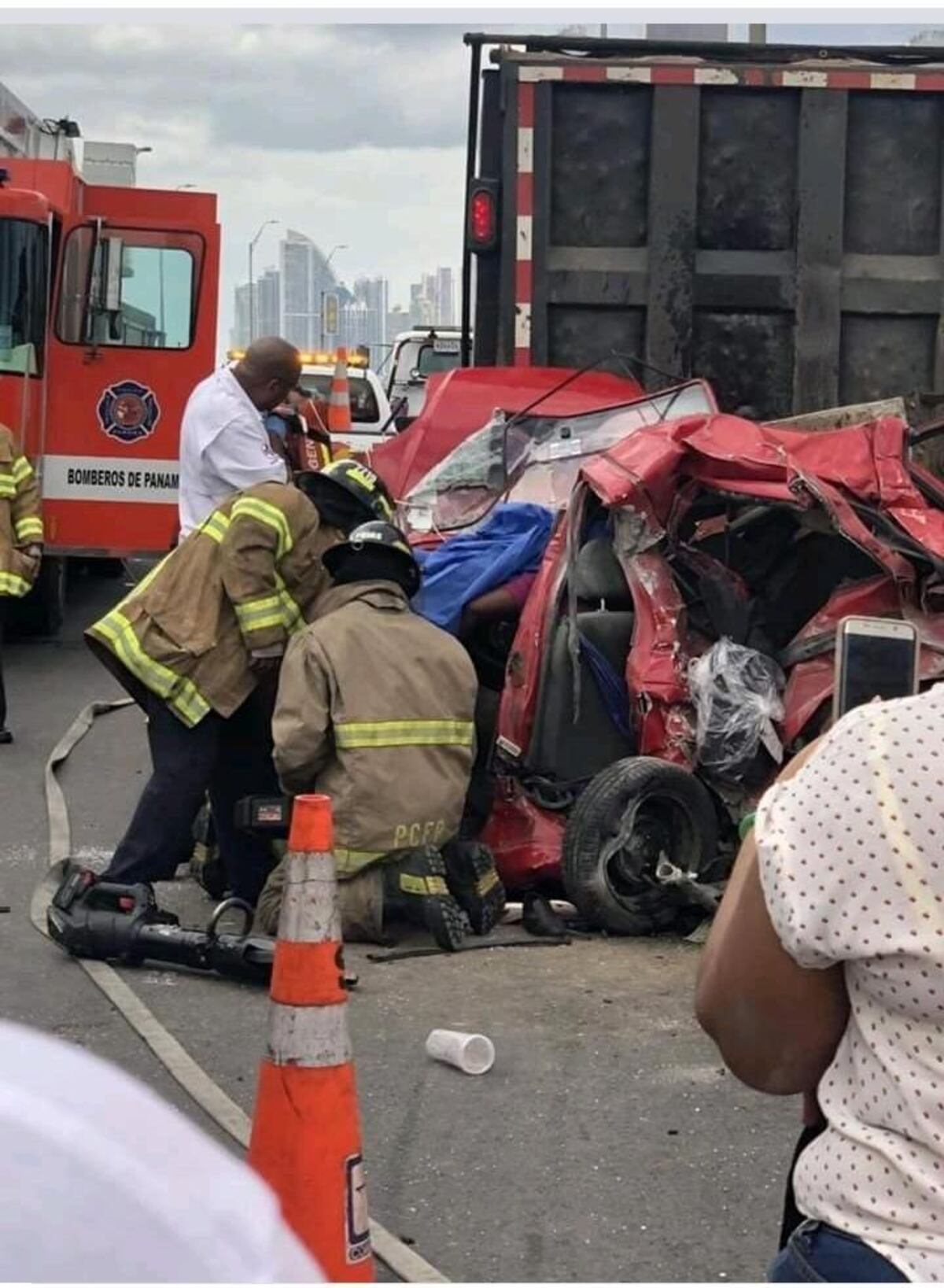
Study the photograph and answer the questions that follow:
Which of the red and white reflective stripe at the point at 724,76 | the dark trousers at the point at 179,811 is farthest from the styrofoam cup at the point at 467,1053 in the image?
the red and white reflective stripe at the point at 724,76

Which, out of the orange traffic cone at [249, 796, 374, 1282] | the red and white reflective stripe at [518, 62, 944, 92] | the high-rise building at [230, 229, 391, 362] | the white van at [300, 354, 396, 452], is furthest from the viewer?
the high-rise building at [230, 229, 391, 362]

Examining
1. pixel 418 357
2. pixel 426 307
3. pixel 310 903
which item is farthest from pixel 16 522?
pixel 426 307

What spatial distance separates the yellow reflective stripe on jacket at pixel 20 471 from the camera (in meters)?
8.97

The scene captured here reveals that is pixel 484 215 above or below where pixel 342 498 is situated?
above

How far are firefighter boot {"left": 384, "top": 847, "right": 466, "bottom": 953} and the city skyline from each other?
2139 centimetres

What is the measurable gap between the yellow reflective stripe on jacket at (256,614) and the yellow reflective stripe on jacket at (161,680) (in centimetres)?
24

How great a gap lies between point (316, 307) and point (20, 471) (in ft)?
88.4

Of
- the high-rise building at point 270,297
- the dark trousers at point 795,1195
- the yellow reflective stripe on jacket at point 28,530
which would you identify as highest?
the high-rise building at point 270,297

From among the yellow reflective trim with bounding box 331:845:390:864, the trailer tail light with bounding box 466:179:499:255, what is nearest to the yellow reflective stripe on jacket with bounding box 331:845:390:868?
the yellow reflective trim with bounding box 331:845:390:864

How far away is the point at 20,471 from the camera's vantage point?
29.5ft

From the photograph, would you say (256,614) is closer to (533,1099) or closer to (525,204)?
(533,1099)

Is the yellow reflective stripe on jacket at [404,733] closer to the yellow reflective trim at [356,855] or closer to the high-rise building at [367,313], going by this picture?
the yellow reflective trim at [356,855]

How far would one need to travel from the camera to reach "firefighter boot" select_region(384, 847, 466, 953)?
5371mm

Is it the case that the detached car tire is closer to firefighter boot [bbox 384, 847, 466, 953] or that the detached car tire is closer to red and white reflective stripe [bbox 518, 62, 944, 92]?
firefighter boot [bbox 384, 847, 466, 953]
